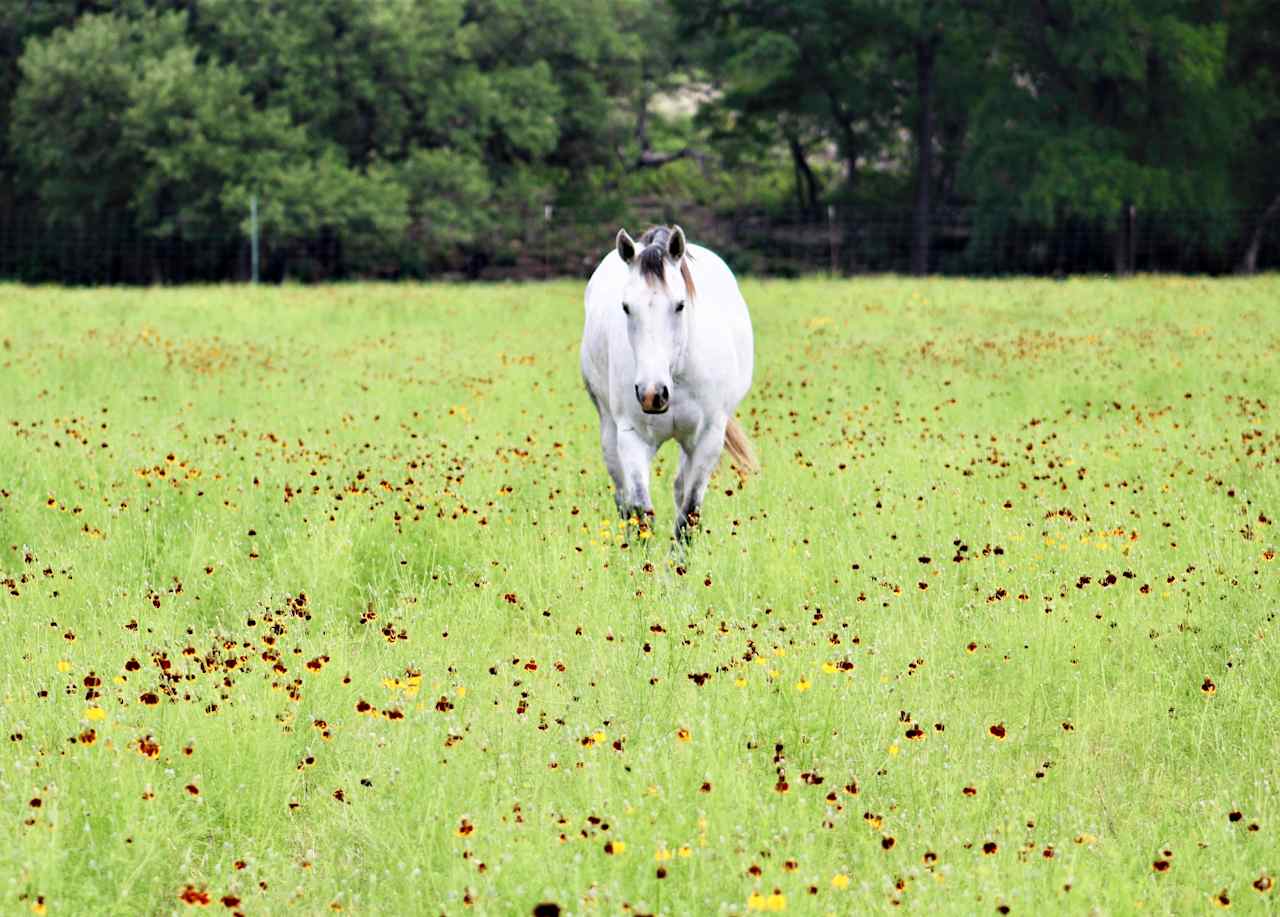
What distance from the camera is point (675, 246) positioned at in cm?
736

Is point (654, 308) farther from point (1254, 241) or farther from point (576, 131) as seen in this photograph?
point (576, 131)

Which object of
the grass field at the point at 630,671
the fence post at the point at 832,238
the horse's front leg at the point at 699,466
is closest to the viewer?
the grass field at the point at 630,671

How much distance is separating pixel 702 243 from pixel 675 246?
3571cm

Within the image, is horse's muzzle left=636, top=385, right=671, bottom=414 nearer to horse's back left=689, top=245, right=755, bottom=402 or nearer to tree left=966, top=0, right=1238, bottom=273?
horse's back left=689, top=245, right=755, bottom=402

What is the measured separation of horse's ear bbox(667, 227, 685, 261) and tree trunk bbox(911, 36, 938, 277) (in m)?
33.4

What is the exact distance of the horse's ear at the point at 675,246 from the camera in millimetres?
7273

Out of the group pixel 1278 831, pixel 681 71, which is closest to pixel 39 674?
pixel 1278 831

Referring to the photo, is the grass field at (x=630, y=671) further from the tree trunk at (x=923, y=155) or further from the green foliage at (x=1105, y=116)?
the tree trunk at (x=923, y=155)

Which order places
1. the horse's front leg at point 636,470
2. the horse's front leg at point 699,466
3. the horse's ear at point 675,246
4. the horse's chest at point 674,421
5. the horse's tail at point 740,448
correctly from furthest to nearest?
the horse's tail at point 740,448
the horse's front leg at point 699,466
the horse's chest at point 674,421
the horse's front leg at point 636,470
the horse's ear at point 675,246

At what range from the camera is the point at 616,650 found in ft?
18.4

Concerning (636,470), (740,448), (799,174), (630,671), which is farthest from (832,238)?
(630,671)

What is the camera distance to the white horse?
716cm

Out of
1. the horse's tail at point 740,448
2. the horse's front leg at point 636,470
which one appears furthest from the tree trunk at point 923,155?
the horse's front leg at point 636,470

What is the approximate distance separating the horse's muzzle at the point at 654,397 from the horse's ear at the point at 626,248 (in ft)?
2.60
